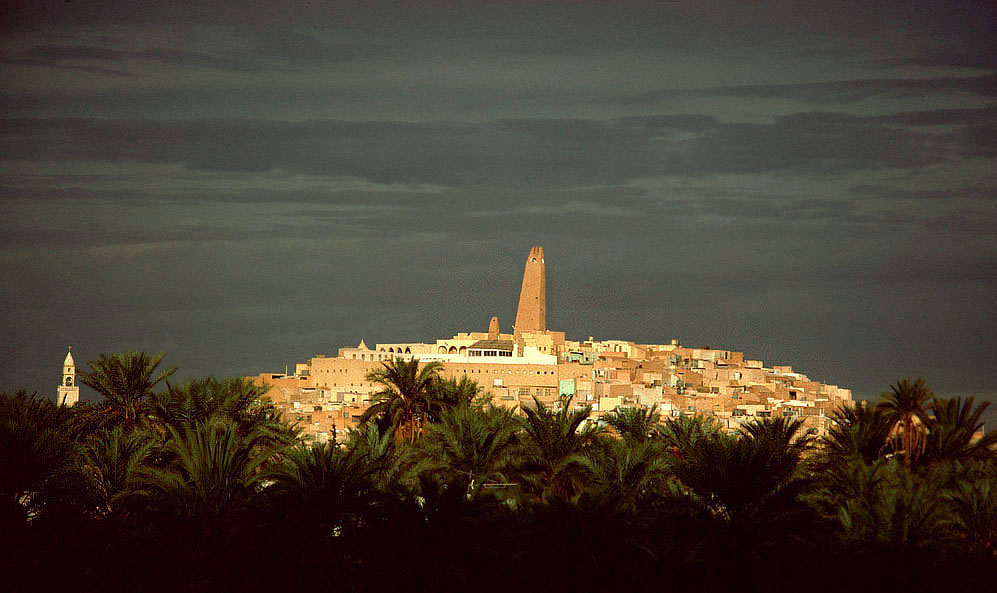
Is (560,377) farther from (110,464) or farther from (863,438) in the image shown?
(110,464)

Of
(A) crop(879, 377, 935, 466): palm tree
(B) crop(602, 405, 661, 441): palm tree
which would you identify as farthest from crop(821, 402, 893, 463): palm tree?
(B) crop(602, 405, 661, 441): palm tree

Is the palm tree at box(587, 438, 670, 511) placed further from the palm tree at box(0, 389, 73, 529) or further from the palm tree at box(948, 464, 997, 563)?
the palm tree at box(0, 389, 73, 529)

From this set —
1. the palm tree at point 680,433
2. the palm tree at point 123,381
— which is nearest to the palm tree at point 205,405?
the palm tree at point 123,381

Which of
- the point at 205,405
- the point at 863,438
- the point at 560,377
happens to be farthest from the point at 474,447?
the point at 560,377

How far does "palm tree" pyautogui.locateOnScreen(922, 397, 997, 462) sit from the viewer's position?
29.1 m

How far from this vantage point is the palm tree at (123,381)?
28.3 m

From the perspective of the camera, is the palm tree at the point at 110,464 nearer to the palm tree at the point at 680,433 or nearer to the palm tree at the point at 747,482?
the palm tree at the point at 747,482

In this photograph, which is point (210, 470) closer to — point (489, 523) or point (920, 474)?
point (489, 523)

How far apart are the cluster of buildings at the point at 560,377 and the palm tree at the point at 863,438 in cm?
3000

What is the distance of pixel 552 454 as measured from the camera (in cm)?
2550

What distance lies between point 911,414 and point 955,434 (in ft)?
5.32

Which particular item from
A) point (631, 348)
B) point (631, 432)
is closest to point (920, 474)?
point (631, 432)

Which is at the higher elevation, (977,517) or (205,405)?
(205,405)

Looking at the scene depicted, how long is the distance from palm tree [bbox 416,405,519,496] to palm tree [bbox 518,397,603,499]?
17.4 inches
